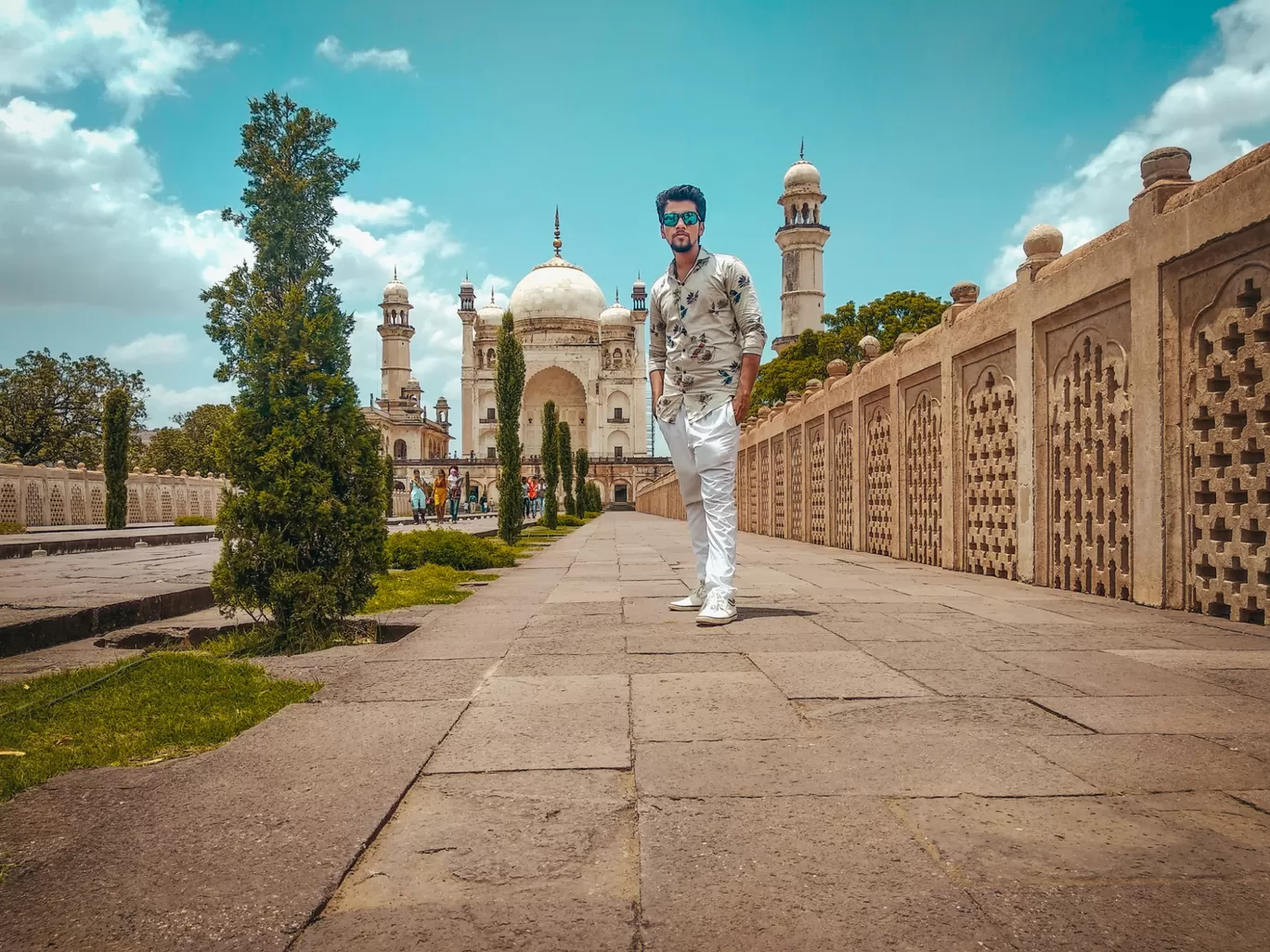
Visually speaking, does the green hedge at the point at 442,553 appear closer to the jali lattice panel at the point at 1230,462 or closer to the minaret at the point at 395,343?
the jali lattice panel at the point at 1230,462

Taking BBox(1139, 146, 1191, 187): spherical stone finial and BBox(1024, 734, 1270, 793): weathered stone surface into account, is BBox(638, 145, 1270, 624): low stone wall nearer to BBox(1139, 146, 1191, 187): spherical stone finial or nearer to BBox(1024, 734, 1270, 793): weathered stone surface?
BBox(1139, 146, 1191, 187): spherical stone finial

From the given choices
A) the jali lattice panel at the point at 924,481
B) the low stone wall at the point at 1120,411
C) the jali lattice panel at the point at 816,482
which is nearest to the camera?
the low stone wall at the point at 1120,411

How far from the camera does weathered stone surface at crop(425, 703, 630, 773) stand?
2004 millimetres

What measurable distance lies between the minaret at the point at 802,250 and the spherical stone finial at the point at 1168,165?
161 feet

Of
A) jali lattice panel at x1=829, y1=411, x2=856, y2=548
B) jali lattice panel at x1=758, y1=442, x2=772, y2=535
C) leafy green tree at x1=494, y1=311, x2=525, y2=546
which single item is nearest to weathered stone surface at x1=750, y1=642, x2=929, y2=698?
jali lattice panel at x1=829, y1=411, x2=856, y2=548

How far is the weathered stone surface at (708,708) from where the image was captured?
87.7 inches

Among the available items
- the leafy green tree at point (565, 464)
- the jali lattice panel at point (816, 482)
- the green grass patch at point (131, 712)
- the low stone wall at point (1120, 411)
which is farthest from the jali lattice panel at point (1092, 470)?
the leafy green tree at point (565, 464)

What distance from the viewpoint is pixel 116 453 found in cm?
2112

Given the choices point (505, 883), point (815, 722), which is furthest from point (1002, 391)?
point (505, 883)

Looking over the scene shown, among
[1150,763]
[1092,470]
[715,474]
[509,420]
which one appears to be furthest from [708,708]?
[509,420]

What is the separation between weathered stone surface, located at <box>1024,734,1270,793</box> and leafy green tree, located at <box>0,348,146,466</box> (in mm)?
39355

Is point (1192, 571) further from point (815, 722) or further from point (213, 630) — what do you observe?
point (213, 630)

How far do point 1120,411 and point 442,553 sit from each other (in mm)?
5766

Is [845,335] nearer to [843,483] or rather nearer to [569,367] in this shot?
[843,483]
